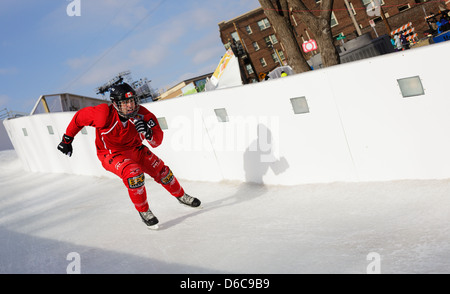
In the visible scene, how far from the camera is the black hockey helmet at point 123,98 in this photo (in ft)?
15.0

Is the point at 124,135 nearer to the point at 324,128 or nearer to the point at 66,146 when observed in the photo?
the point at 66,146

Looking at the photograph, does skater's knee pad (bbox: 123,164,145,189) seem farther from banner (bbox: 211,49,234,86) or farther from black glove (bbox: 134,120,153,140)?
banner (bbox: 211,49,234,86)

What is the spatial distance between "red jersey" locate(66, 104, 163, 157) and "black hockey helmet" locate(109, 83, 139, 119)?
12cm

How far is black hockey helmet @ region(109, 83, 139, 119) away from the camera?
457cm

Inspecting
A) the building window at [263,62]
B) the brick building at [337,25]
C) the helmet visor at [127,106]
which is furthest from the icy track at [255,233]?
the building window at [263,62]

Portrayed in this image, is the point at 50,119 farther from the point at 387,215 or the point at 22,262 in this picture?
the point at 387,215

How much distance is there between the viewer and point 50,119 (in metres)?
10.1

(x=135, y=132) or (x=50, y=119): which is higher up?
(x=50, y=119)

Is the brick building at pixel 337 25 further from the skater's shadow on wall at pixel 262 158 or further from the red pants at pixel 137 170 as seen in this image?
the red pants at pixel 137 170

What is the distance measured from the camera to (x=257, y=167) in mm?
5812

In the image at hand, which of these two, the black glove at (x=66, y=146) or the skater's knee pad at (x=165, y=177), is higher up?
the black glove at (x=66, y=146)

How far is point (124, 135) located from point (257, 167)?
6.73 ft
